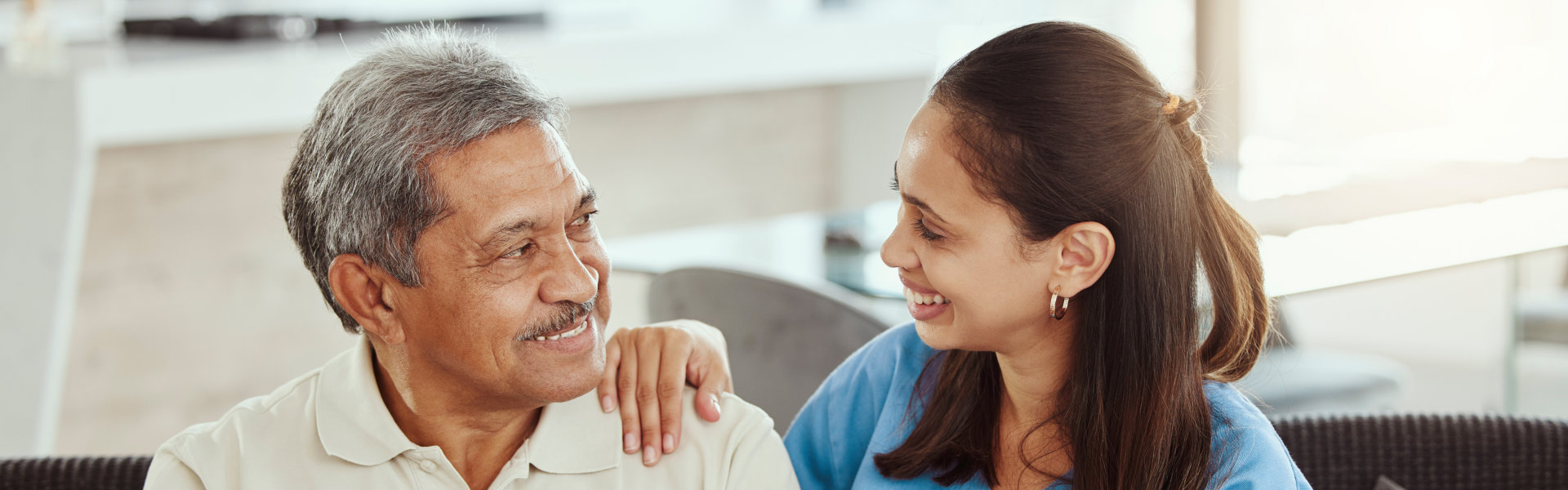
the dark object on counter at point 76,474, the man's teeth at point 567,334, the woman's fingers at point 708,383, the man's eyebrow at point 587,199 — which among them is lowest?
the dark object on counter at point 76,474

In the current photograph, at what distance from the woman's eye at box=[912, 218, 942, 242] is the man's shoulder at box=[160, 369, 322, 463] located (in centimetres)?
60

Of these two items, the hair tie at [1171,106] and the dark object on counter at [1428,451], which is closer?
the hair tie at [1171,106]

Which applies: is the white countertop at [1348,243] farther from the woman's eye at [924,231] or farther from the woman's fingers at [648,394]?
the woman's eye at [924,231]

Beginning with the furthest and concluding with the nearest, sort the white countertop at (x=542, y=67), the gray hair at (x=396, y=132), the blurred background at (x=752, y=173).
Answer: the white countertop at (x=542, y=67), the blurred background at (x=752, y=173), the gray hair at (x=396, y=132)

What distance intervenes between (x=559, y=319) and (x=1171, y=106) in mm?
578

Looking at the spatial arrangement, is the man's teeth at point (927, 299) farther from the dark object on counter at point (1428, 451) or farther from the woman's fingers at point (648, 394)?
the dark object on counter at point (1428, 451)

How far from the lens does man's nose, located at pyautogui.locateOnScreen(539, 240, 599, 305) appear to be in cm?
114

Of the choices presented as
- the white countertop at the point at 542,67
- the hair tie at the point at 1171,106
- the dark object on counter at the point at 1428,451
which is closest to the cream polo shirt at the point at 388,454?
the white countertop at the point at 542,67

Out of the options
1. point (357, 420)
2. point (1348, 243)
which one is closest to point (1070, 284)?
point (357, 420)

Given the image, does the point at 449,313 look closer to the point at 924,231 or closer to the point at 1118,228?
the point at 924,231

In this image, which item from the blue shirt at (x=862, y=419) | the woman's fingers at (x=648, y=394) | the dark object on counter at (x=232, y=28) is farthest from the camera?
the dark object on counter at (x=232, y=28)

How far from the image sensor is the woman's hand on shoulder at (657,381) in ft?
4.01

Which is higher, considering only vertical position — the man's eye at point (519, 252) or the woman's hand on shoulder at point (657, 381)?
the man's eye at point (519, 252)

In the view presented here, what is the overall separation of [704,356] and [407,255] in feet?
1.02
